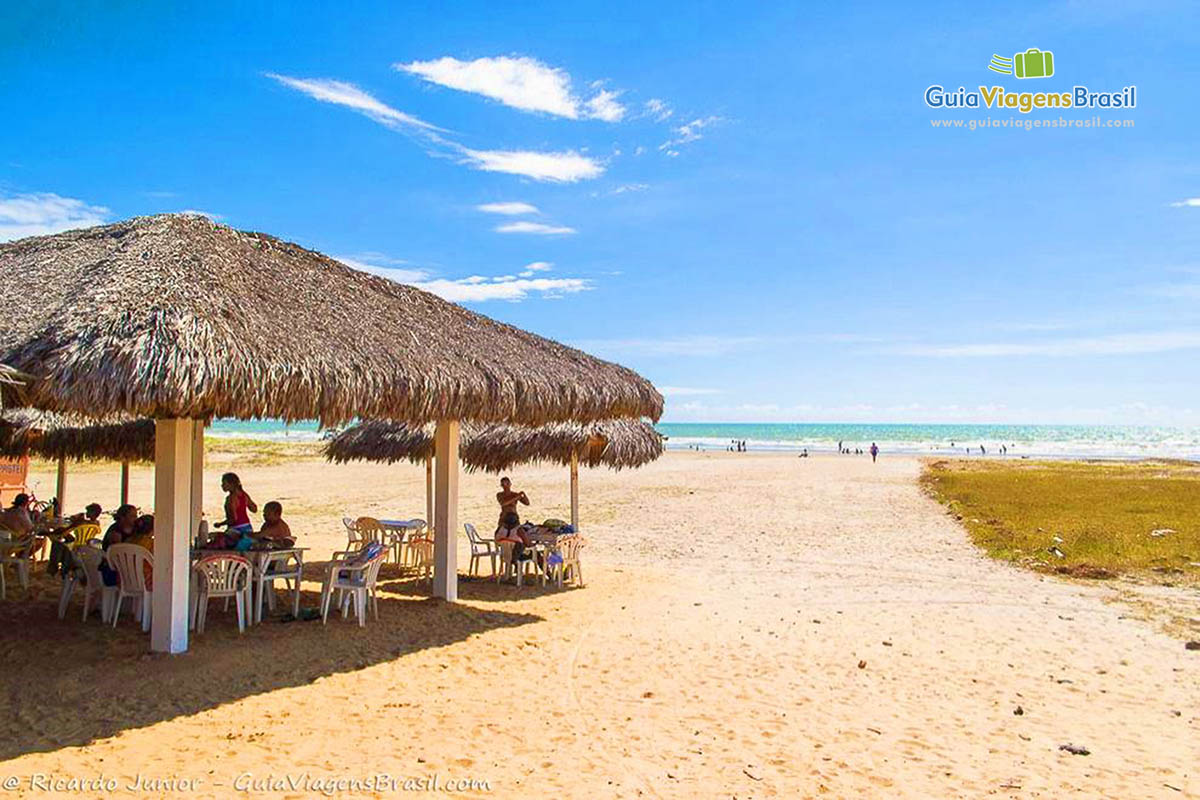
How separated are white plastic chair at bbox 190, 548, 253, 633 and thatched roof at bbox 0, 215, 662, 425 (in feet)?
4.83

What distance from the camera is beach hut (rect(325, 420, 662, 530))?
1100 cm

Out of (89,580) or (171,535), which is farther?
(89,580)

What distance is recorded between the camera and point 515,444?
11203 mm

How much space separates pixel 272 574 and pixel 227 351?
260cm

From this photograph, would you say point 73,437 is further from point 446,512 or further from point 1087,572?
point 1087,572

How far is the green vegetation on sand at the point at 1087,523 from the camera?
1190 cm

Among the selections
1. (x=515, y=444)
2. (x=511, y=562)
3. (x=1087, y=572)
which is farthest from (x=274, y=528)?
(x=1087, y=572)

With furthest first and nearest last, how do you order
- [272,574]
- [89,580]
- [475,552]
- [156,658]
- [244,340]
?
[475,552], [272,574], [89,580], [156,658], [244,340]

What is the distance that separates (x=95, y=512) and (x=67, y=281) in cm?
441

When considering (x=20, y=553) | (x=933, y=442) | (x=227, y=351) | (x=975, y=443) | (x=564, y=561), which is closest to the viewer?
(x=227, y=351)

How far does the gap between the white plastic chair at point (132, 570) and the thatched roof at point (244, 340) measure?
1.53m

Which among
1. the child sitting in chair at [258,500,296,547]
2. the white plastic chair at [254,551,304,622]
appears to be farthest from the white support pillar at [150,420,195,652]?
the child sitting in chair at [258,500,296,547]

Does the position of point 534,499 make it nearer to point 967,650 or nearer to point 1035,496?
point 1035,496

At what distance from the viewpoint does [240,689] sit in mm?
5445
